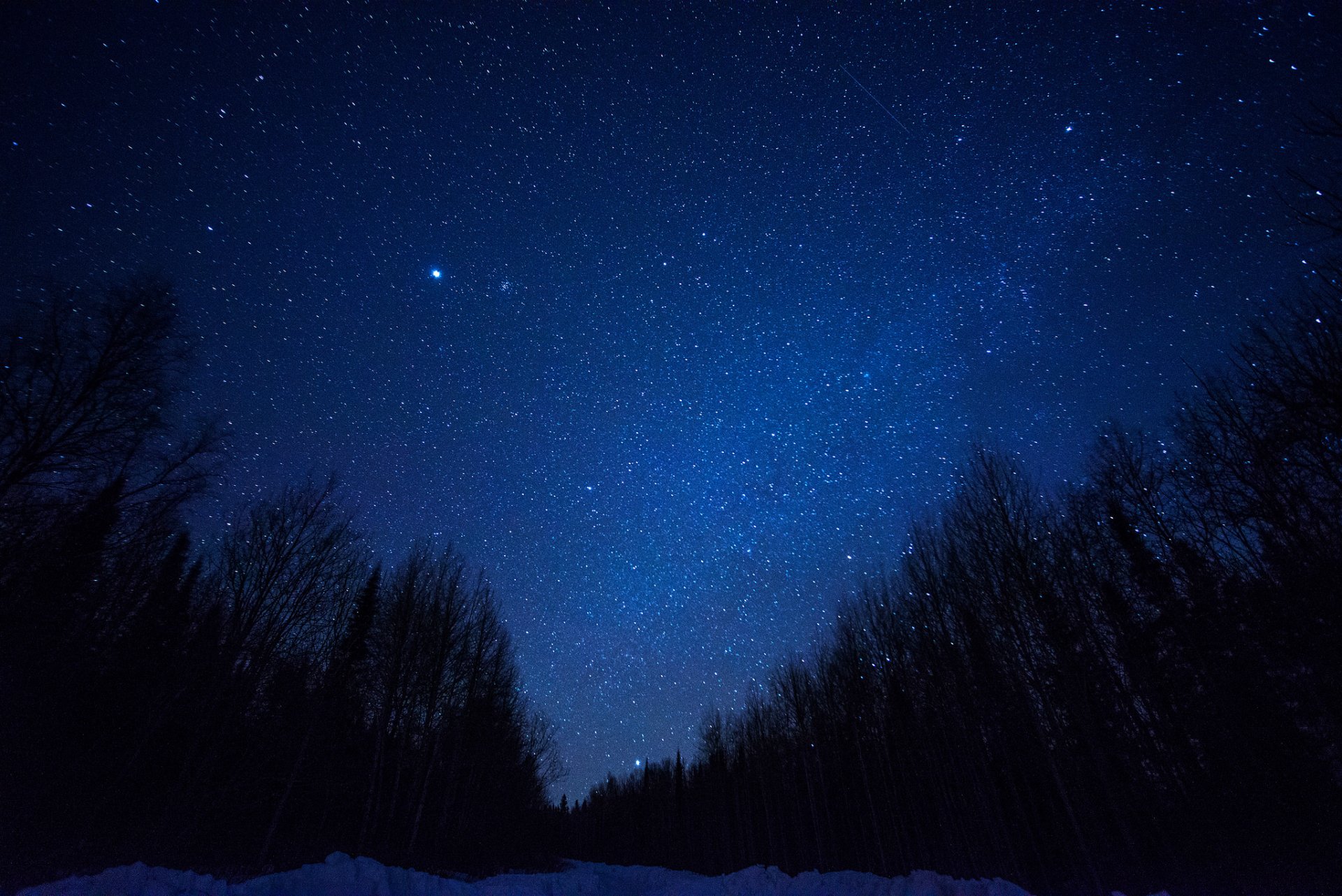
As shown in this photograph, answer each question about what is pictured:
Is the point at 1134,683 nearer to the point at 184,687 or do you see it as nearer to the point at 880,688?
the point at 880,688

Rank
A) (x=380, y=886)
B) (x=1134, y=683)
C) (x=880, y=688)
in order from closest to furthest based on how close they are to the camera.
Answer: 1. (x=380, y=886)
2. (x=1134, y=683)
3. (x=880, y=688)

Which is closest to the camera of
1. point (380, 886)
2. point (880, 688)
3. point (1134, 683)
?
point (380, 886)

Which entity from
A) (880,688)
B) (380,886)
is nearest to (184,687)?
(380,886)

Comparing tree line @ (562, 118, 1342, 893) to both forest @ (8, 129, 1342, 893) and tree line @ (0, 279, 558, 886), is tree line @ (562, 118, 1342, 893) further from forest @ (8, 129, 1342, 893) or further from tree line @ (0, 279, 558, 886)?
tree line @ (0, 279, 558, 886)

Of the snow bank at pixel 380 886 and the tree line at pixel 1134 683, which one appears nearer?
the snow bank at pixel 380 886

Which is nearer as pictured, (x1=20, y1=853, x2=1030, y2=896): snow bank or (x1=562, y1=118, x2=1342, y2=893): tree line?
(x1=20, y1=853, x2=1030, y2=896): snow bank

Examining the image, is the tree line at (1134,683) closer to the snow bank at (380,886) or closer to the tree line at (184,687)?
the snow bank at (380,886)

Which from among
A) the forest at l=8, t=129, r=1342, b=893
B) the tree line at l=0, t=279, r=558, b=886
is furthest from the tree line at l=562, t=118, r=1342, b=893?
the tree line at l=0, t=279, r=558, b=886

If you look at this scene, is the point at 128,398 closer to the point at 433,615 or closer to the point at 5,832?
the point at 5,832

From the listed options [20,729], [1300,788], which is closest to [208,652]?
[20,729]

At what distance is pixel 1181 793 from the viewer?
18703mm

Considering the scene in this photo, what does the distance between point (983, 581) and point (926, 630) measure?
616 cm

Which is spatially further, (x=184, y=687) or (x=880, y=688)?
(x=880, y=688)

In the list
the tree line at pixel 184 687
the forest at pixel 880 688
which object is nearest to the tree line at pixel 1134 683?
the forest at pixel 880 688
